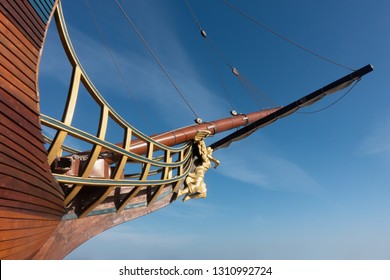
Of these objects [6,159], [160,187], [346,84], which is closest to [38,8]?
[6,159]

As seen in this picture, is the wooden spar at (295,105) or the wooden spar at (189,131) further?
the wooden spar at (295,105)

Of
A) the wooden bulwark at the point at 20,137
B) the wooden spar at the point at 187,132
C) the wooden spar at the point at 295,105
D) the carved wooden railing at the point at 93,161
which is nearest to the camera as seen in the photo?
the wooden bulwark at the point at 20,137

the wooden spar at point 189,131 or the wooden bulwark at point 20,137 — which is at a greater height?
the wooden spar at point 189,131

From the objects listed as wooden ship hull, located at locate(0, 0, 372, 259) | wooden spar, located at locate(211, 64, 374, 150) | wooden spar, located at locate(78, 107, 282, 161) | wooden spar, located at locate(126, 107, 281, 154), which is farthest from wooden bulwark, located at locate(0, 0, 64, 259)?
wooden spar, located at locate(211, 64, 374, 150)

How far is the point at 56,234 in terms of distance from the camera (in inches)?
208

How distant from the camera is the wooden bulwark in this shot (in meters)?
3.19

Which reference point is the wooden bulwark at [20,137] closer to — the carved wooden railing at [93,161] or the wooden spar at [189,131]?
the carved wooden railing at [93,161]

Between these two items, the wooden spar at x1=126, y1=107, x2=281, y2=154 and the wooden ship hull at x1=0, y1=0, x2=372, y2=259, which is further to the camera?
the wooden spar at x1=126, y1=107, x2=281, y2=154

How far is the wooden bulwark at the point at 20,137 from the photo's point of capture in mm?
3189

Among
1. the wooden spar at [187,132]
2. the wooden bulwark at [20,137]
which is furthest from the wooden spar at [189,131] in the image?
the wooden bulwark at [20,137]

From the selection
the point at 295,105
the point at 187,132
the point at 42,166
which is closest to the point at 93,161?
the point at 42,166

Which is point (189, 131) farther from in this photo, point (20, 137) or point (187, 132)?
point (20, 137)

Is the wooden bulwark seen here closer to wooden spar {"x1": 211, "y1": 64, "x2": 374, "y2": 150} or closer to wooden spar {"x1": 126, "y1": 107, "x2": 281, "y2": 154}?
wooden spar {"x1": 126, "y1": 107, "x2": 281, "y2": 154}

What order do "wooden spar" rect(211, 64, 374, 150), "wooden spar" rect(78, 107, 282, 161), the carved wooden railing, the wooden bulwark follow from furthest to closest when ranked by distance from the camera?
1. "wooden spar" rect(211, 64, 374, 150)
2. "wooden spar" rect(78, 107, 282, 161)
3. the carved wooden railing
4. the wooden bulwark
